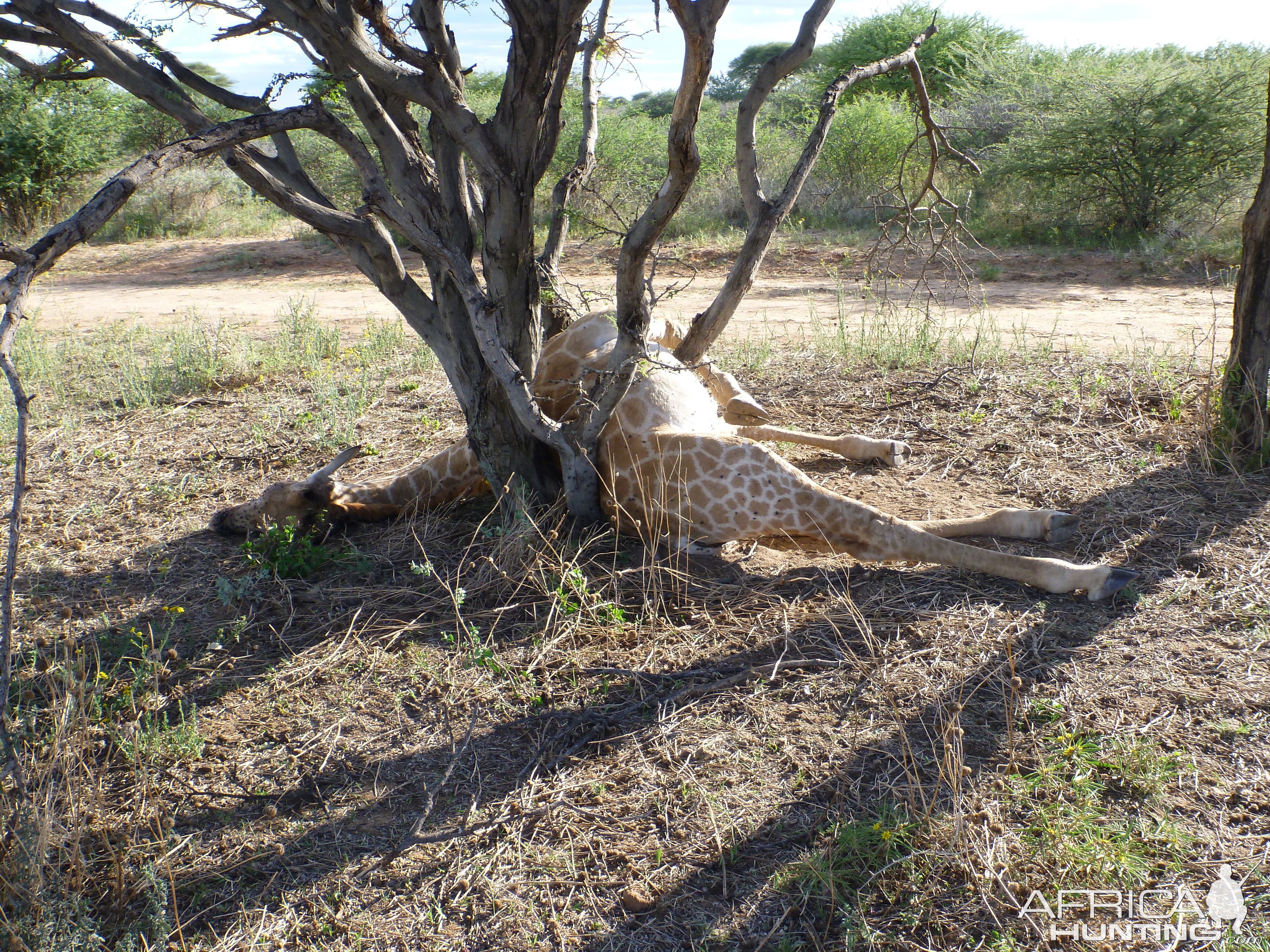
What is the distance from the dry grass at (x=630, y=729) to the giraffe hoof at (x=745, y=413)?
34.9 inches

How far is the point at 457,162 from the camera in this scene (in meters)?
3.94

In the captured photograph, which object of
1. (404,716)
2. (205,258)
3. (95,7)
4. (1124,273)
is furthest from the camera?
(205,258)

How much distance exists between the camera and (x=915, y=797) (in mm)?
2510

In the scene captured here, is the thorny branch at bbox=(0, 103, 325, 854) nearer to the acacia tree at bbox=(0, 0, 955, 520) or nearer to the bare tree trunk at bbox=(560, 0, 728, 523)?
the acacia tree at bbox=(0, 0, 955, 520)

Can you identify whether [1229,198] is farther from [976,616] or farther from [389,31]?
[389,31]

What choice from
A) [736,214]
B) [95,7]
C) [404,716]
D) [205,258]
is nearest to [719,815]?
[404,716]

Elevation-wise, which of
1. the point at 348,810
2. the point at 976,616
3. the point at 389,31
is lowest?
the point at 348,810

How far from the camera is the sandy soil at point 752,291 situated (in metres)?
8.11

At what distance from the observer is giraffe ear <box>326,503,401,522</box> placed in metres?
4.33

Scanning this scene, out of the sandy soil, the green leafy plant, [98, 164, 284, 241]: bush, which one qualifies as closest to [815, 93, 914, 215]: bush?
the sandy soil

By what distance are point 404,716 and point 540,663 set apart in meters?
0.51

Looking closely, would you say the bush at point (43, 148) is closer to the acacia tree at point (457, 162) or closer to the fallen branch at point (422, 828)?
the acacia tree at point (457, 162)

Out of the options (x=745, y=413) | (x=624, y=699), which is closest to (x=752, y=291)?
(x=745, y=413)

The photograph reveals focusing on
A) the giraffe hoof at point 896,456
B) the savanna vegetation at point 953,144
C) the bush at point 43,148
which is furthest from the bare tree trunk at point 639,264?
the bush at point 43,148
